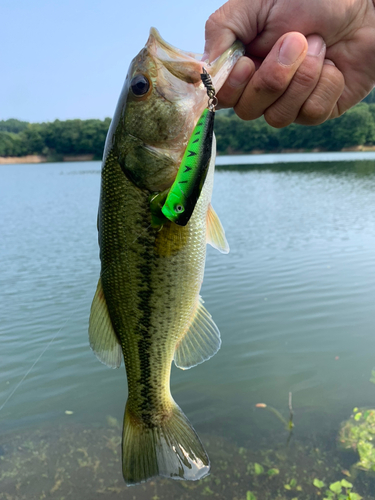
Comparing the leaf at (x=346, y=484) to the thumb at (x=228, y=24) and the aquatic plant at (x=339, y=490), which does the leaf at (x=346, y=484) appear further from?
the thumb at (x=228, y=24)

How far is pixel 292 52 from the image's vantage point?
80.9 inches

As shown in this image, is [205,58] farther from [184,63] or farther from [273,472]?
[273,472]

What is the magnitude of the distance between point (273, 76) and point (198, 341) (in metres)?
1.45

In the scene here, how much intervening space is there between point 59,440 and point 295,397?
11.4 ft

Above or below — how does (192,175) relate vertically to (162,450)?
above

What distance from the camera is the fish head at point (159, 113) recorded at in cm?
181

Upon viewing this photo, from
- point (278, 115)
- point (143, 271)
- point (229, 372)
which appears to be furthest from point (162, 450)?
point (229, 372)

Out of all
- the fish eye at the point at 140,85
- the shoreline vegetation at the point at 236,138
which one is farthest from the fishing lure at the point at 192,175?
the shoreline vegetation at the point at 236,138

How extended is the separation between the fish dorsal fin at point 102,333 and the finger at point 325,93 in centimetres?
155

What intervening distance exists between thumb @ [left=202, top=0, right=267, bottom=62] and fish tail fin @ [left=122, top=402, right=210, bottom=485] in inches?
76.9

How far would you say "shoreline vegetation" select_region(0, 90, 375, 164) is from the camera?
7181 centimetres

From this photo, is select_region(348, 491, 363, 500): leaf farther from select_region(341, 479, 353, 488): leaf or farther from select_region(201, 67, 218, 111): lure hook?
→ select_region(201, 67, 218, 111): lure hook

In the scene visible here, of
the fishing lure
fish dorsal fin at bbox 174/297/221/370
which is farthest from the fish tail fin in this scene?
the fishing lure

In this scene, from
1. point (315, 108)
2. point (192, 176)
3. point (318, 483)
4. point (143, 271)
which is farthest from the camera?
point (318, 483)
